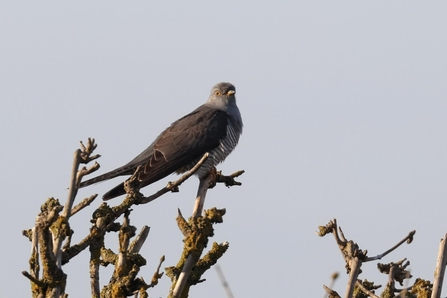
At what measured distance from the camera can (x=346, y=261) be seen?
3422 mm

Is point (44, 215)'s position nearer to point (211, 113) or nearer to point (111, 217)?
point (111, 217)

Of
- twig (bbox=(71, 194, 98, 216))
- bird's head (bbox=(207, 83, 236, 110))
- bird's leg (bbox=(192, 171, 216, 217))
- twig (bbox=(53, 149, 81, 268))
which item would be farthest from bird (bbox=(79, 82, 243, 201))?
twig (bbox=(53, 149, 81, 268))

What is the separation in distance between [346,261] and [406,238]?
29cm

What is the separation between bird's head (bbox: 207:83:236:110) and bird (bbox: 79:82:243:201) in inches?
16.9

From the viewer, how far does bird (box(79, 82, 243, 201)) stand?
713cm

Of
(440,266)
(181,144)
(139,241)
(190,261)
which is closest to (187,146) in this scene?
(181,144)

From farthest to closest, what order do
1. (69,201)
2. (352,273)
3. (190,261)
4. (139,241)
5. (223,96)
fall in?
(223,96), (139,241), (190,261), (352,273), (69,201)

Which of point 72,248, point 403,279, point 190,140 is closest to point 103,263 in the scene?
point 72,248

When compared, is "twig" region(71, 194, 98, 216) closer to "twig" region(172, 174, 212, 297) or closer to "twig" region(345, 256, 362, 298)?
"twig" region(172, 174, 212, 297)

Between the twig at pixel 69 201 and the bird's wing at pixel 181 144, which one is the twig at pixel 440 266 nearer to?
the twig at pixel 69 201

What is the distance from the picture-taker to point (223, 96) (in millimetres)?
8539

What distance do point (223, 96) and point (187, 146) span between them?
127cm

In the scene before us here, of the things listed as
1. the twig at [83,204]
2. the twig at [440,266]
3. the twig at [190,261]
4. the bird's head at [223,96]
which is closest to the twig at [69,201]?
the twig at [83,204]

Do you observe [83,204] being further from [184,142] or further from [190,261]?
[184,142]
